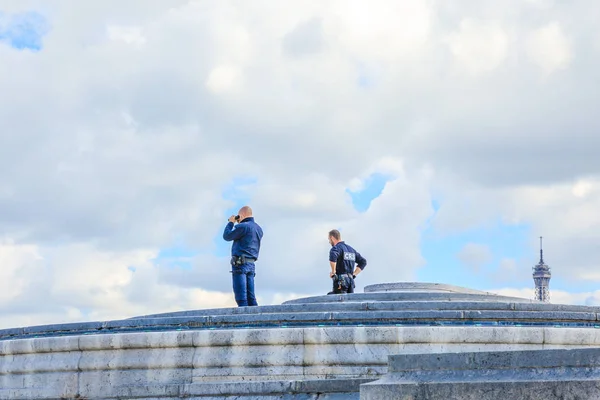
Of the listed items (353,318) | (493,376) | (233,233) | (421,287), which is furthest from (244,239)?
(493,376)

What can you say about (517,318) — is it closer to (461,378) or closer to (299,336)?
(299,336)

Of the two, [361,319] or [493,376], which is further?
[361,319]

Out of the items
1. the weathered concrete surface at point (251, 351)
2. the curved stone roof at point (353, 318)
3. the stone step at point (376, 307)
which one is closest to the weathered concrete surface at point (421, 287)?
the curved stone roof at point (353, 318)

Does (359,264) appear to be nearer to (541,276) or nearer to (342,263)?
(342,263)

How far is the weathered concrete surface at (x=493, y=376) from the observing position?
8.00m

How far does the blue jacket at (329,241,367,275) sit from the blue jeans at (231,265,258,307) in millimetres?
1507

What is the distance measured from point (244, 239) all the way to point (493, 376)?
28.9 feet

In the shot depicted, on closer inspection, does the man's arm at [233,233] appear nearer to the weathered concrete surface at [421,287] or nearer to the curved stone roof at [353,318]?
the curved stone roof at [353,318]

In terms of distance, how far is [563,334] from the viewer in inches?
482

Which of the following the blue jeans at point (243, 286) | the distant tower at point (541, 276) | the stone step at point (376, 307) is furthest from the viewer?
the distant tower at point (541, 276)

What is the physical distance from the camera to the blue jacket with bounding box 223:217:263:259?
54.9 ft

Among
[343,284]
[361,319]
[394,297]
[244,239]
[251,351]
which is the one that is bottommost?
[251,351]

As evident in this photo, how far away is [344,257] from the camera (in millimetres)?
17750

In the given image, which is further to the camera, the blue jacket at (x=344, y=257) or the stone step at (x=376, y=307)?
the blue jacket at (x=344, y=257)
